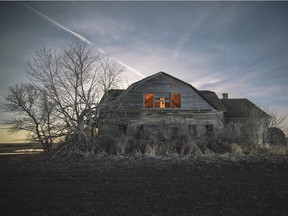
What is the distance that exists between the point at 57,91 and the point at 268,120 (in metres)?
13.5

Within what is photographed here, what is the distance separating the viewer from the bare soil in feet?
10.0

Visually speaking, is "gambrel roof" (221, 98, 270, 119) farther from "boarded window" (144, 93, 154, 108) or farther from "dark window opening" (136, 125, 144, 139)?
"dark window opening" (136, 125, 144, 139)

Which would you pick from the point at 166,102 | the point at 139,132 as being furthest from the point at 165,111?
the point at 139,132

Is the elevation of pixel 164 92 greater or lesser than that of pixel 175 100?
greater

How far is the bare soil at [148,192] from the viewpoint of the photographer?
120 inches

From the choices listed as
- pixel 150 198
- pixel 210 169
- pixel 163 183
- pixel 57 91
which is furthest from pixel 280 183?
pixel 57 91

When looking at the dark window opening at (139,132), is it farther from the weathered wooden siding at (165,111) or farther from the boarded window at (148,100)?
the boarded window at (148,100)

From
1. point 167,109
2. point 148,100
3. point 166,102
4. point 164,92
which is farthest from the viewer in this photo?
point 148,100

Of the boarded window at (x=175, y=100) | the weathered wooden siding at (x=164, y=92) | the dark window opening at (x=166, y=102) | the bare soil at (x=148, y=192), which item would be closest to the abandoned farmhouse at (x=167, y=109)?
the weathered wooden siding at (x=164, y=92)

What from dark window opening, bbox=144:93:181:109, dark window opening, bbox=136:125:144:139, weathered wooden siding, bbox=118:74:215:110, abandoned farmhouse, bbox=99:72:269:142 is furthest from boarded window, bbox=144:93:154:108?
dark window opening, bbox=136:125:144:139

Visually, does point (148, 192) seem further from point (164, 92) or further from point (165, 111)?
point (164, 92)

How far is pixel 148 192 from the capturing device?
3877mm

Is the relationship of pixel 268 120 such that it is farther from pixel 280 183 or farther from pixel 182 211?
pixel 182 211

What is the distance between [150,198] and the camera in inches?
139
